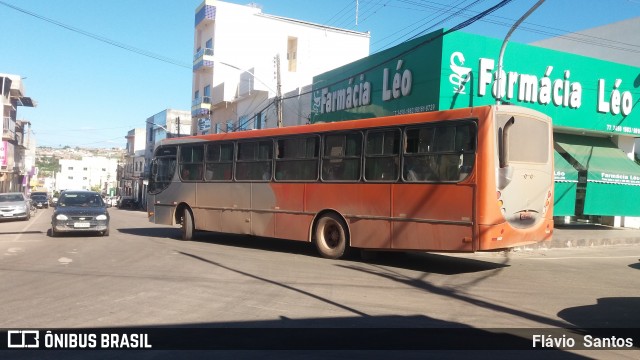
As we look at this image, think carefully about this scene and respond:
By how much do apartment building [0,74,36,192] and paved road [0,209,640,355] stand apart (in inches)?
1802

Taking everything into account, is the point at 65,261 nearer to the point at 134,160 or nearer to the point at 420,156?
the point at 420,156

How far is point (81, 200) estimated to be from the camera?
18500 millimetres

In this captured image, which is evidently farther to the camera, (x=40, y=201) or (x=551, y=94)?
(x=40, y=201)

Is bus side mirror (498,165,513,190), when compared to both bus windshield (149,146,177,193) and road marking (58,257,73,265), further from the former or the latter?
bus windshield (149,146,177,193)

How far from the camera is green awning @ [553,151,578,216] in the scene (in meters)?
19.5

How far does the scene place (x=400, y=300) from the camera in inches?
318

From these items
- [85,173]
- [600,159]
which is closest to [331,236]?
[600,159]

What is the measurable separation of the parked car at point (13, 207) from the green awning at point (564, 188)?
83.0 ft

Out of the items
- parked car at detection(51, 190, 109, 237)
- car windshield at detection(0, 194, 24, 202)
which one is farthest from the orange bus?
car windshield at detection(0, 194, 24, 202)

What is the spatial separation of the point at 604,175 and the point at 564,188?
199 centimetres

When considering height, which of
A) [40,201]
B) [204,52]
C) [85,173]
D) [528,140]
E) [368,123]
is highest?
[204,52]

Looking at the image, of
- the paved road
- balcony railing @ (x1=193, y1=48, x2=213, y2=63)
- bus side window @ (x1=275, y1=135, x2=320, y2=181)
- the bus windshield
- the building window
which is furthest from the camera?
balcony railing @ (x1=193, y1=48, x2=213, y2=63)

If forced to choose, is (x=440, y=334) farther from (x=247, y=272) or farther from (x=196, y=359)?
(x=247, y=272)

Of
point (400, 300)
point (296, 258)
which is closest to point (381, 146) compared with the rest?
point (296, 258)
